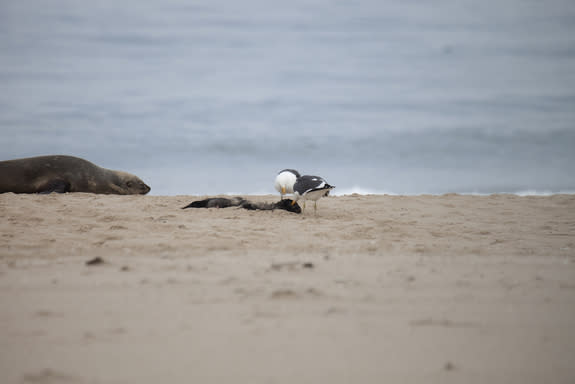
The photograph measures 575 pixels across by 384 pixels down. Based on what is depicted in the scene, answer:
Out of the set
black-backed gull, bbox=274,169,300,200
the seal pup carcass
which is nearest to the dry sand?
the seal pup carcass

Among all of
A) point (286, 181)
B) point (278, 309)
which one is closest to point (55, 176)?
point (286, 181)

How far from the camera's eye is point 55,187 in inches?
509

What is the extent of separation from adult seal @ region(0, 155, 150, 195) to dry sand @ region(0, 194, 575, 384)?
24.5 ft

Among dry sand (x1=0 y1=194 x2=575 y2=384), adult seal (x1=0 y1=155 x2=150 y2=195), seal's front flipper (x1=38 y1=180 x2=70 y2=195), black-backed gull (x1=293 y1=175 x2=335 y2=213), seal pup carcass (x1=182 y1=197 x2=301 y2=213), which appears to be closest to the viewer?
dry sand (x1=0 y1=194 x2=575 y2=384)

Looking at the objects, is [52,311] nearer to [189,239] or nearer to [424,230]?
[189,239]

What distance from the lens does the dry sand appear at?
82.1 inches

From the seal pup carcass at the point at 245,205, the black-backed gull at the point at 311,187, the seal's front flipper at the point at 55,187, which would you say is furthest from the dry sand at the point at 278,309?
the seal's front flipper at the point at 55,187

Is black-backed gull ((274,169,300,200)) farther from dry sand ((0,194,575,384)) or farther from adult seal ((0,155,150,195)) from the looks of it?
adult seal ((0,155,150,195))

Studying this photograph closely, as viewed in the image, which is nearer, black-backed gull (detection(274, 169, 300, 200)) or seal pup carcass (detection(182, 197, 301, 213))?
seal pup carcass (detection(182, 197, 301, 213))

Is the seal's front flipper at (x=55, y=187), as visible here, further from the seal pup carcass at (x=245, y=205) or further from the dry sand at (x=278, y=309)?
the dry sand at (x=278, y=309)

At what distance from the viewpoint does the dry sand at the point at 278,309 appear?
82.1 inches

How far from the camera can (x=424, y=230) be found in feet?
25.2

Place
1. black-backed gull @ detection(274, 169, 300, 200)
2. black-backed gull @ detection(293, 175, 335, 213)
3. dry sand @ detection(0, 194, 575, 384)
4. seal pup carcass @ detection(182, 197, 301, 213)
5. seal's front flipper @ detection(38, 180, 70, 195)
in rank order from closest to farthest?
1. dry sand @ detection(0, 194, 575, 384)
2. black-backed gull @ detection(293, 175, 335, 213)
3. seal pup carcass @ detection(182, 197, 301, 213)
4. black-backed gull @ detection(274, 169, 300, 200)
5. seal's front flipper @ detection(38, 180, 70, 195)

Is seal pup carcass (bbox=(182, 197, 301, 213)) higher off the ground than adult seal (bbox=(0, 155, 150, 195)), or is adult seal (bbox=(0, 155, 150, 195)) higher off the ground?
adult seal (bbox=(0, 155, 150, 195))
